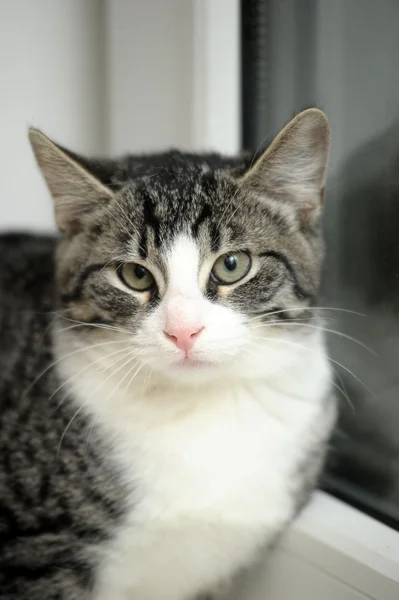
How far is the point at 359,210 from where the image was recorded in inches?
53.8

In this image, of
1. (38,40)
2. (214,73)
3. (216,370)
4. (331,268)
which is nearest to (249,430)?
(216,370)

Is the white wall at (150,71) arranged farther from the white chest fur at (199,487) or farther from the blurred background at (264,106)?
the white chest fur at (199,487)

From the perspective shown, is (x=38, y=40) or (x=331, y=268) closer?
(x=331, y=268)

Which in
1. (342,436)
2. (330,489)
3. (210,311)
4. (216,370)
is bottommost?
(330,489)

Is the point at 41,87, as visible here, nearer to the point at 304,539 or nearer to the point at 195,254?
the point at 195,254

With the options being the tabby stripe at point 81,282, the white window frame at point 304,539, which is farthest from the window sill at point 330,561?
the tabby stripe at point 81,282

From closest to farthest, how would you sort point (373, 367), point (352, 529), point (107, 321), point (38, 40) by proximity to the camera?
1. point (107, 321)
2. point (352, 529)
3. point (373, 367)
4. point (38, 40)

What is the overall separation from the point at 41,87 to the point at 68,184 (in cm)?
67

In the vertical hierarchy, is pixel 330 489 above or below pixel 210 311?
below

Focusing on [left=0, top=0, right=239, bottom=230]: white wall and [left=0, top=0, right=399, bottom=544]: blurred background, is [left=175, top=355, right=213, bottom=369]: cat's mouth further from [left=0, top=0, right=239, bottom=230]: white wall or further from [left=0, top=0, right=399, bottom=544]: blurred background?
[left=0, top=0, right=239, bottom=230]: white wall

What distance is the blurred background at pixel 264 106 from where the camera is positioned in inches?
51.5

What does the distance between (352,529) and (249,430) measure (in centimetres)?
30

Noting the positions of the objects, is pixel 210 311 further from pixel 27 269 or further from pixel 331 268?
pixel 27 269

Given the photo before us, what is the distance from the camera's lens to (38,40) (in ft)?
5.44
